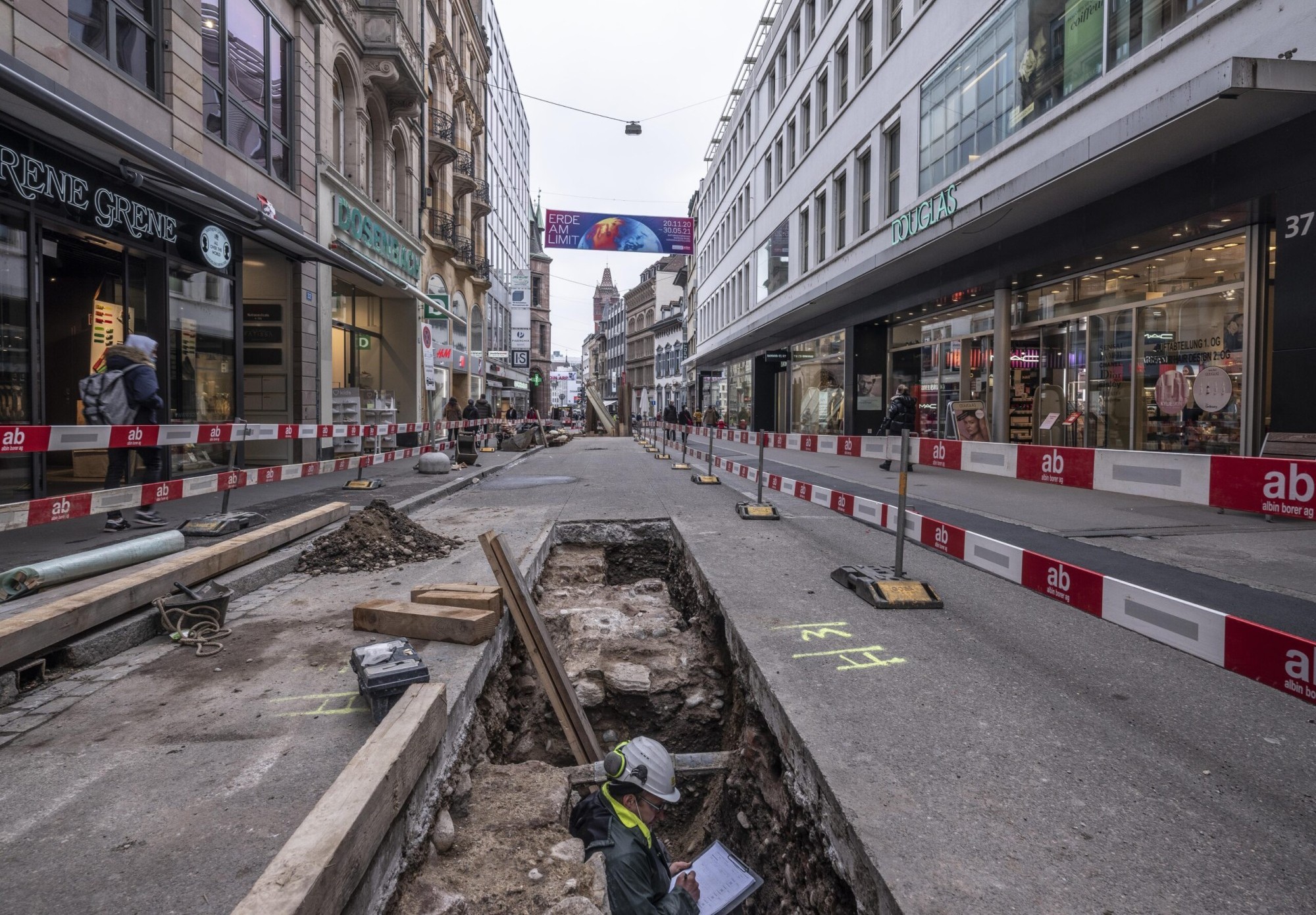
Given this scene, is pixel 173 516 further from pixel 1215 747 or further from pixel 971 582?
pixel 1215 747

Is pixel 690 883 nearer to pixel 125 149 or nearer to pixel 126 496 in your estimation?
pixel 126 496

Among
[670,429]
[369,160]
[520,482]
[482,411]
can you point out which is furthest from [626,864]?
[482,411]

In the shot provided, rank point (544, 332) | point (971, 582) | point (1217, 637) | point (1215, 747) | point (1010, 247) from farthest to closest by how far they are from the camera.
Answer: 1. point (544, 332)
2. point (1010, 247)
3. point (971, 582)
4. point (1215, 747)
5. point (1217, 637)

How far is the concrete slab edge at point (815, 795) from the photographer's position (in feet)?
6.62

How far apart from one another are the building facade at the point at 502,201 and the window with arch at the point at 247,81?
729 inches

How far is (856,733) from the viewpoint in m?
2.78

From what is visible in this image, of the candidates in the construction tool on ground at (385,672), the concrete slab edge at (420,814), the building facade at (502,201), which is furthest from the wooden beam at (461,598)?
the building facade at (502,201)

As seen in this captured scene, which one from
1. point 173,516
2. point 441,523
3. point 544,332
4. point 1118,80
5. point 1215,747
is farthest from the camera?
point 544,332

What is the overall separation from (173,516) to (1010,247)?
13.4 m

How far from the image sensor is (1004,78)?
38.7ft

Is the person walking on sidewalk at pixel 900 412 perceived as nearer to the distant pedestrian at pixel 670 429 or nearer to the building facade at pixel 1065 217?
the building facade at pixel 1065 217

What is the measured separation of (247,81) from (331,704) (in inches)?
493

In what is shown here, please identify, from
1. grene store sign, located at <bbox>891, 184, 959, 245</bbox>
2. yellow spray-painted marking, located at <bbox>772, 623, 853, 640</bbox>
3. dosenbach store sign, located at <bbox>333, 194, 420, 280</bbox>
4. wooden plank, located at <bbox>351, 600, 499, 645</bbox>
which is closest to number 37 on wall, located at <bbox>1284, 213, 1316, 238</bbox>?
grene store sign, located at <bbox>891, 184, 959, 245</bbox>

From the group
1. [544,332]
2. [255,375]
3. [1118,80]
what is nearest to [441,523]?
[255,375]
